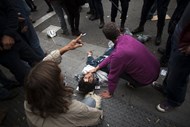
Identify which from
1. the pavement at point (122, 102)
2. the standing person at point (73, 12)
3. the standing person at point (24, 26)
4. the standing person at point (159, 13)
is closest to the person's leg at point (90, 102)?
the pavement at point (122, 102)

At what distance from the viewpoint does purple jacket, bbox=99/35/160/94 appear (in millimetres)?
2434

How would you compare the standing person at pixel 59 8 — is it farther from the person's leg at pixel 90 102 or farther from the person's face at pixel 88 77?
the person's leg at pixel 90 102

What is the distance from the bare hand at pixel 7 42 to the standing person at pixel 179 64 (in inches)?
73.9

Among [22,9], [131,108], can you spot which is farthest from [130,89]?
[22,9]

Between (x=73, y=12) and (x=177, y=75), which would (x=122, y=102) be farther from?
(x=73, y=12)

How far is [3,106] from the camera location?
3.11 meters

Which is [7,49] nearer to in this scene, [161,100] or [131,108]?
[131,108]

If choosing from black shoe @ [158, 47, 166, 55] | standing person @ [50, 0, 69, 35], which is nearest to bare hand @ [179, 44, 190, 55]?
black shoe @ [158, 47, 166, 55]

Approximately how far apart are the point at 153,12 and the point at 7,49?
3.30 metres

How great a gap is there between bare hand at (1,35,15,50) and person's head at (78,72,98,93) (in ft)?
3.54

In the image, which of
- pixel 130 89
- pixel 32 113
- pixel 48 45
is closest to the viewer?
pixel 32 113

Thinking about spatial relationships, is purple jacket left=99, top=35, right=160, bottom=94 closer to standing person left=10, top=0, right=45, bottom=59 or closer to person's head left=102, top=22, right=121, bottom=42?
person's head left=102, top=22, right=121, bottom=42

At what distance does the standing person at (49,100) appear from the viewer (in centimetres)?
145

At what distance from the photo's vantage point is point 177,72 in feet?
6.95
